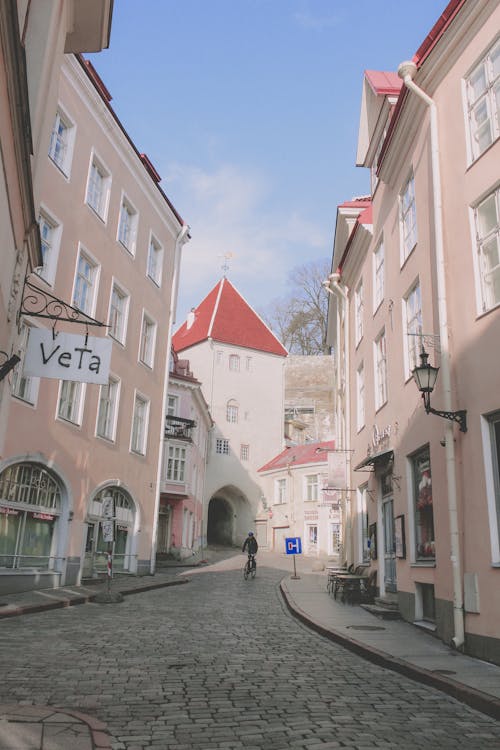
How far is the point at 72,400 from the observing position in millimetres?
18031

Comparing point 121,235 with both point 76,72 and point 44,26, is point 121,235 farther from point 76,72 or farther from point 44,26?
point 44,26

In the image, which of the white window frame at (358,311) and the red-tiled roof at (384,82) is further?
the white window frame at (358,311)

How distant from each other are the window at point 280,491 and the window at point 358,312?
1120 inches

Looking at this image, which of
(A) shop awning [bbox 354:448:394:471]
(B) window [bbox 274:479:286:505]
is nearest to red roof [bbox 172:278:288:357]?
(B) window [bbox 274:479:286:505]

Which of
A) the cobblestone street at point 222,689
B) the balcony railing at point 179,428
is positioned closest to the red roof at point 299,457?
the balcony railing at point 179,428

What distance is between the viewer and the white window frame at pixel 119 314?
2052 centimetres

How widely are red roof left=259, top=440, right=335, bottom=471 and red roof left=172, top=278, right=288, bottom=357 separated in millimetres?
8895

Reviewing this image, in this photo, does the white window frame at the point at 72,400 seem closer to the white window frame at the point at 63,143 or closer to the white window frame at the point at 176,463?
the white window frame at the point at 63,143

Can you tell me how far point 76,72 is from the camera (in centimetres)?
1805

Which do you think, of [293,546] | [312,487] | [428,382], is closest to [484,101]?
[428,382]

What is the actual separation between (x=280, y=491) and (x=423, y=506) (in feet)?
116

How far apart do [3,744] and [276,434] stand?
46.9m

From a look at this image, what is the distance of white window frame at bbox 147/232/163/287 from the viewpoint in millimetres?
24219

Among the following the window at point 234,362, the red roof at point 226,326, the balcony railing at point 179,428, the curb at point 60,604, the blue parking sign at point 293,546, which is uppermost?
the red roof at point 226,326
